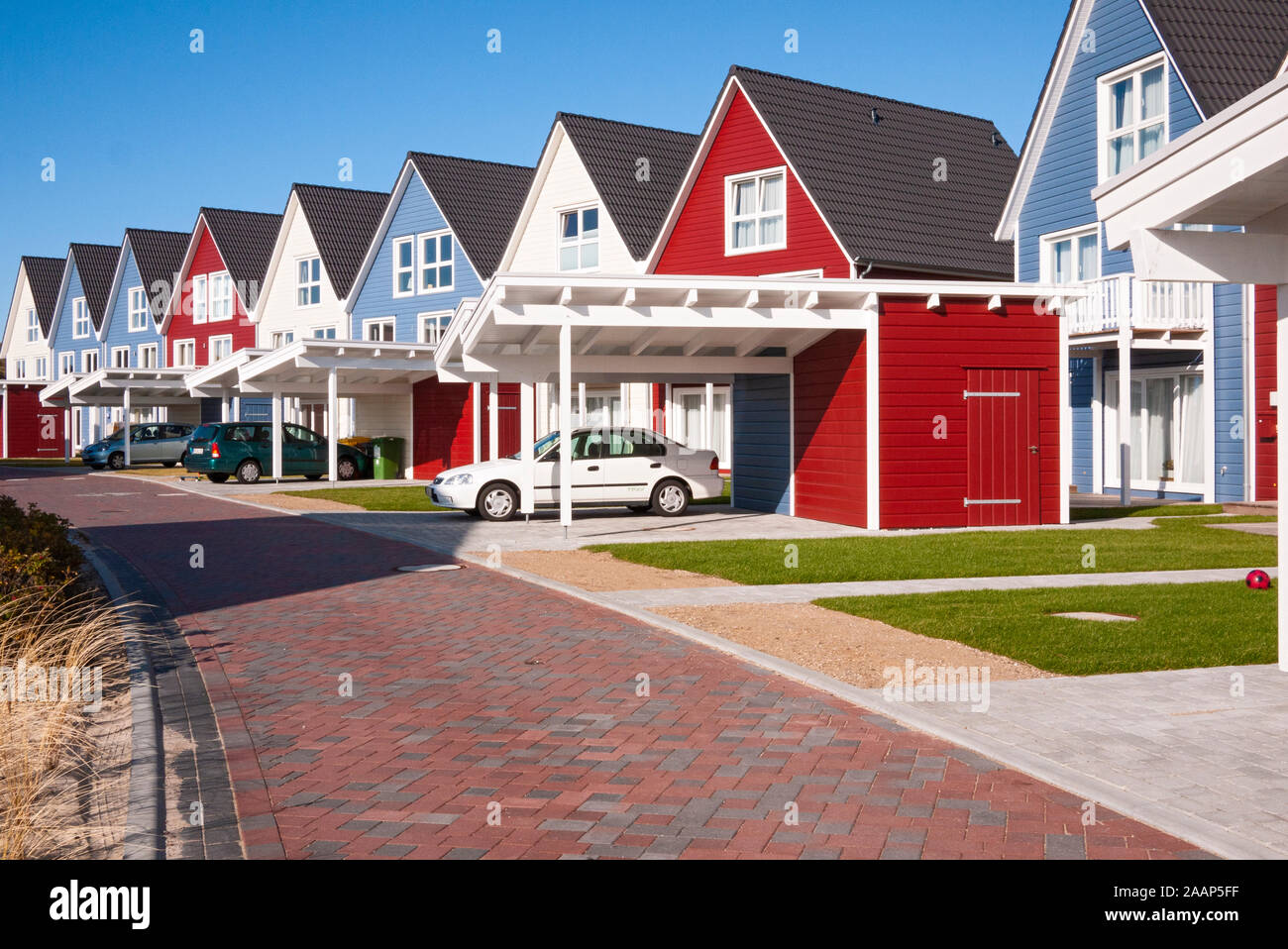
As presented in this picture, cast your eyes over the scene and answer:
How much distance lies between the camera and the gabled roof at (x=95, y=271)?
212 ft

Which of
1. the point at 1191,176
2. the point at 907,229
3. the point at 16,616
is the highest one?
the point at 907,229

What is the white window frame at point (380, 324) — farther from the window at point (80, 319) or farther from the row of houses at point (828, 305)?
the window at point (80, 319)

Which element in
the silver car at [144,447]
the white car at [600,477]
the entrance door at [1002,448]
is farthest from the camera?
the silver car at [144,447]

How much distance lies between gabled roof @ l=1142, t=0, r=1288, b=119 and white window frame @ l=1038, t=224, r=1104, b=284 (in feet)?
11.7

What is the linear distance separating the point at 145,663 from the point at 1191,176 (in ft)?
25.0

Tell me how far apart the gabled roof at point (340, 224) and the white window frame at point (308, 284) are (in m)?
0.71

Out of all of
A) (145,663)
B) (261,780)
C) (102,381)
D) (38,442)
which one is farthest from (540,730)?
(38,442)

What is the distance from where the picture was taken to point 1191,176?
25.4 feet

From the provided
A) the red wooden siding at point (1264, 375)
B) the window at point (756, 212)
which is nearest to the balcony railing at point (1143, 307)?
the red wooden siding at point (1264, 375)

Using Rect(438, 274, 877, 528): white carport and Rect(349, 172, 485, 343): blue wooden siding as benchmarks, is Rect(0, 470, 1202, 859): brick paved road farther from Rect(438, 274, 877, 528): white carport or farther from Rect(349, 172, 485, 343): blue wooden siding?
Rect(349, 172, 485, 343): blue wooden siding

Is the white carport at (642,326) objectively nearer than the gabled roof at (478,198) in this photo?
Yes

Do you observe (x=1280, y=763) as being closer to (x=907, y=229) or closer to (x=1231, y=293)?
(x=1231, y=293)

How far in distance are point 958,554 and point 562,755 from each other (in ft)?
31.6
